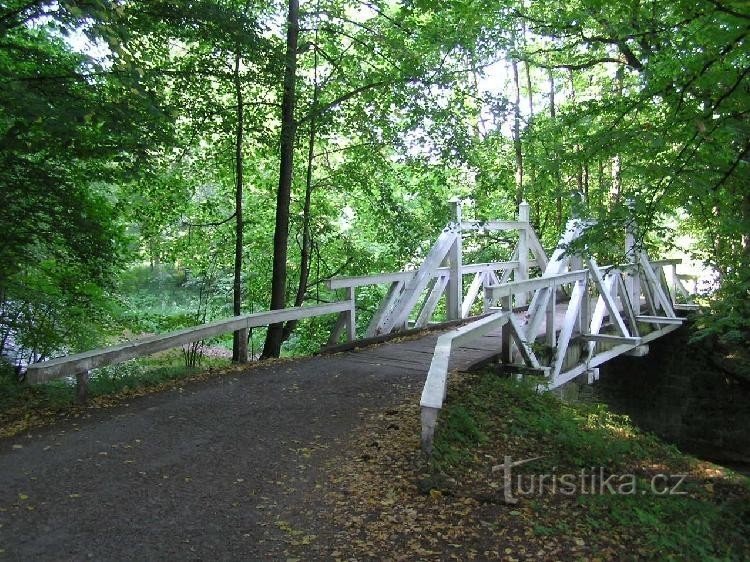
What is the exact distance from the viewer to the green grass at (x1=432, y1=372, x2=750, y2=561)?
4.05m

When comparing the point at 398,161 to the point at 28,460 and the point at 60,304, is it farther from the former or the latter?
the point at 28,460

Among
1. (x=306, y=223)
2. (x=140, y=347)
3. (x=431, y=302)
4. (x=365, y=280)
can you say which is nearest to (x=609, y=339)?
(x=431, y=302)

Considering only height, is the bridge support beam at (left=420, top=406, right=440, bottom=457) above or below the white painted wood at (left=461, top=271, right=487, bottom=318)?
below

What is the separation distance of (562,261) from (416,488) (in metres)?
5.21

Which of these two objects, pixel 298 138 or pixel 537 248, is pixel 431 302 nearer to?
pixel 537 248

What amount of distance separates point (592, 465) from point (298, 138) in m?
6.82

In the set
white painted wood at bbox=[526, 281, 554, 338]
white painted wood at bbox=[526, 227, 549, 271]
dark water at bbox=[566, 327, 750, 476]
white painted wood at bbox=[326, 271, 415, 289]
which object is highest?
white painted wood at bbox=[526, 227, 549, 271]

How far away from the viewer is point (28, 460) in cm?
441

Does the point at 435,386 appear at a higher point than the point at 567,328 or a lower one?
lower

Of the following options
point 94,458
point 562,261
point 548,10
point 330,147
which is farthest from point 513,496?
point 548,10

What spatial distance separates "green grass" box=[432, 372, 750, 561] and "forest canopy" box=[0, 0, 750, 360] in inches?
82.5

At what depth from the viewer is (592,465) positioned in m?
5.01

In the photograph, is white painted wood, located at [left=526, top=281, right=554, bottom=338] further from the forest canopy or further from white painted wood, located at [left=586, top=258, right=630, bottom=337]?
the forest canopy

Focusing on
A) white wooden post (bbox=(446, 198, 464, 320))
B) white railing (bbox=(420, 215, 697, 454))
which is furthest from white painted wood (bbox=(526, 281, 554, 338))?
white wooden post (bbox=(446, 198, 464, 320))
